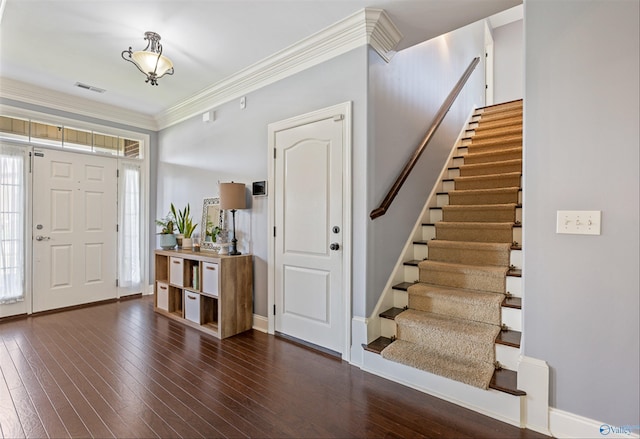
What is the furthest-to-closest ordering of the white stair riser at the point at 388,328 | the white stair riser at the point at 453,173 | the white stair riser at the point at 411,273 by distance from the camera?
the white stair riser at the point at 453,173, the white stair riser at the point at 411,273, the white stair riser at the point at 388,328

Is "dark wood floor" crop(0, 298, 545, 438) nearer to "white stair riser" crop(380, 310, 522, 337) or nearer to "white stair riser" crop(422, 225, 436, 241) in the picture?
"white stair riser" crop(380, 310, 522, 337)

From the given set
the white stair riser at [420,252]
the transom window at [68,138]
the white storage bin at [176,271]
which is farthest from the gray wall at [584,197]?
the transom window at [68,138]

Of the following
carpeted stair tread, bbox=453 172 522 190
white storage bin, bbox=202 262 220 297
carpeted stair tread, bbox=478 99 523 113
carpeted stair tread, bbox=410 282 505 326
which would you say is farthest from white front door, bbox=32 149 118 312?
carpeted stair tread, bbox=478 99 523 113

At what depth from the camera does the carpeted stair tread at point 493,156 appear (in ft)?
11.8

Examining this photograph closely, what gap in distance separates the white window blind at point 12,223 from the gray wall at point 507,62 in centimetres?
772

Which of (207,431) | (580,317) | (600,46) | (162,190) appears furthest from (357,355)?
(162,190)

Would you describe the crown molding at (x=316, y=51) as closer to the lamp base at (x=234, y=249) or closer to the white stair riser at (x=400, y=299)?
the lamp base at (x=234, y=249)

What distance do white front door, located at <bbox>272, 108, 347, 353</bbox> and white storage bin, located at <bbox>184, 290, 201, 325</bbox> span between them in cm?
92

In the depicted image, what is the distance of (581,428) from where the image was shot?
1.60m

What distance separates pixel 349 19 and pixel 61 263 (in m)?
4.48

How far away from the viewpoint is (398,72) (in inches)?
113

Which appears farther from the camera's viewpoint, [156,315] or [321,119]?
[156,315]

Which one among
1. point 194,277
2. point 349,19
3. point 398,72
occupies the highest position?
point 349,19

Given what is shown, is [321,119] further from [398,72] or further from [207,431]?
[207,431]
